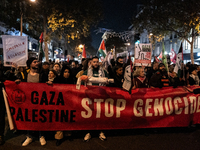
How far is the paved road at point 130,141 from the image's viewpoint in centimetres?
381

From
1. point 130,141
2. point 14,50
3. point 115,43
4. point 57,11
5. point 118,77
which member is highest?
point 115,43

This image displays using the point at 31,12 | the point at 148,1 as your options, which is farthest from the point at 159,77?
the point at 148,1

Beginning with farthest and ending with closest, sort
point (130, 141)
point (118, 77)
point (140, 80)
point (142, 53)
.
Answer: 1. point (142, 53)
2. point (140, 80)
3. point (118, 77)
4. point (130, 141)

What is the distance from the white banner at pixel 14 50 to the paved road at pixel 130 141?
1797 mm

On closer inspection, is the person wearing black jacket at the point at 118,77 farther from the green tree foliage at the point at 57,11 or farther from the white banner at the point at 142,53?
the green tree foliage at the point at 57,11

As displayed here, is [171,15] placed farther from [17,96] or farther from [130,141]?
[17,96]

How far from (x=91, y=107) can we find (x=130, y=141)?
1178 millimetres

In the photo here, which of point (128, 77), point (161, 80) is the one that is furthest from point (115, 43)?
point (128, 77)

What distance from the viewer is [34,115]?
399 cm

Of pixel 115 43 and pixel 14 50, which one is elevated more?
pixel 115 43

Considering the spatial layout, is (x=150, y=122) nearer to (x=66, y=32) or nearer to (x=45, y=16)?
(x=45, y=16)

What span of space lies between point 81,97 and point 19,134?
186 centimetres

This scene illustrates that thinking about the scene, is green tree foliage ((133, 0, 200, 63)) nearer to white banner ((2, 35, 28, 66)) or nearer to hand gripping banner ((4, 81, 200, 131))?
hand gripping banner ((4, 81, 200, 131))

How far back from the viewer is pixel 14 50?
174 inches
